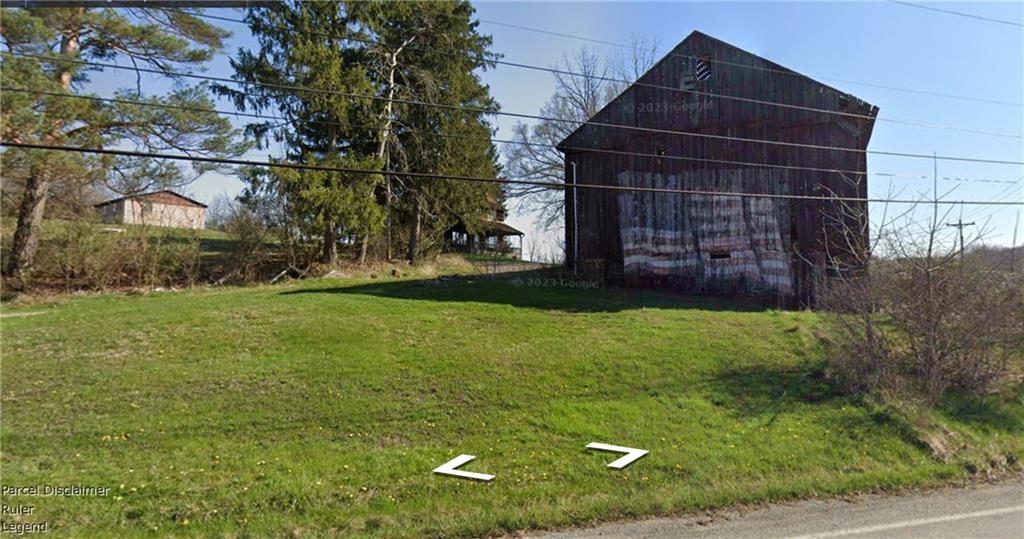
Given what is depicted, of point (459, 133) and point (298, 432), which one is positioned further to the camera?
point (459, 133)

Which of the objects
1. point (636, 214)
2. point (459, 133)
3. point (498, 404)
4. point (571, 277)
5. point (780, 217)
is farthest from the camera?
point (459, 133)

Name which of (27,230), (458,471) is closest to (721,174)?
(458,471)

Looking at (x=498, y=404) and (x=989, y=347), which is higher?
(x=989, y=347)

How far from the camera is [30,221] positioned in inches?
612

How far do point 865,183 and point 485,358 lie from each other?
13.2 m

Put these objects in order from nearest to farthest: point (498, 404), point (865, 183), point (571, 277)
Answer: point (498, 404) < point (865, 183) < point (571, 277)

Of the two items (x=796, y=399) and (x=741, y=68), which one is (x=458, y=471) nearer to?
(x=796, y=399)

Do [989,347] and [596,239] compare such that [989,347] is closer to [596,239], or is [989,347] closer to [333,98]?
[596,239]

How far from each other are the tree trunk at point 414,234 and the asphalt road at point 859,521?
21.1m

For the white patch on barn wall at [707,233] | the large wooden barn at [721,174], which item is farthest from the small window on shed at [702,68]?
the white patch on barn wall at [707,233]

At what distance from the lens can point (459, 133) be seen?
24500mm

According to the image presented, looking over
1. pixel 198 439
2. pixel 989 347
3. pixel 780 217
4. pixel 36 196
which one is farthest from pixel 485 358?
pixel 36 196

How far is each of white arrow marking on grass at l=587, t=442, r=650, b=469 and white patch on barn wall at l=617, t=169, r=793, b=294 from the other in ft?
38.5

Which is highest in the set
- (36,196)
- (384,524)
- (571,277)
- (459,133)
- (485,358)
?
(459,133)
